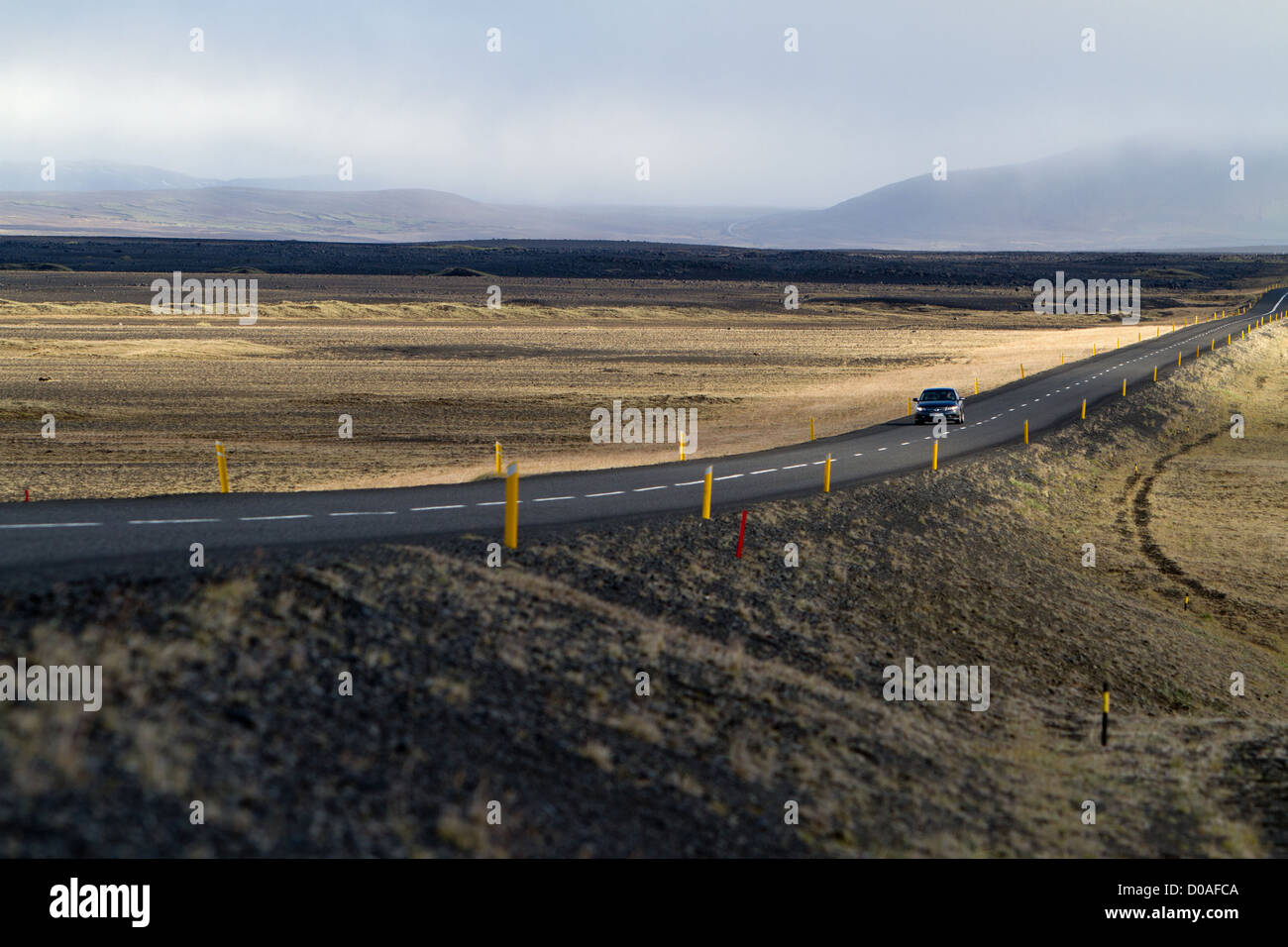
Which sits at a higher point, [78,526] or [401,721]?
[78,526]

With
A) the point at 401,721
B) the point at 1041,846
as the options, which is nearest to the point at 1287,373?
the point at 1041,846

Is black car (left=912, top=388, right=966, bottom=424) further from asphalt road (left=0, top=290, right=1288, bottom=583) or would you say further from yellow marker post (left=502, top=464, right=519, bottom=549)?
yellow marker post (left=502, top=464, right=519, bottom=549)

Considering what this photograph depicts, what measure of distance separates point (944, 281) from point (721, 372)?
3729 inches

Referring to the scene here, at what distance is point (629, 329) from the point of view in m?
71.9

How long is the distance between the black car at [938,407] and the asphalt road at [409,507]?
2480mm

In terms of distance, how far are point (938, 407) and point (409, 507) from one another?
2253 centimetres

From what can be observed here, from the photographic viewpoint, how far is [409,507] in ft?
57.6

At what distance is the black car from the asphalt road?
8.14ft

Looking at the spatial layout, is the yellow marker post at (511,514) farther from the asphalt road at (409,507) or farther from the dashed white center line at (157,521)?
the dashed white center line at (157,521)

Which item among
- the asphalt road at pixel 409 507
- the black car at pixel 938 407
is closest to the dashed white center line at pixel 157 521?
the asphalt road at pixel 409 507

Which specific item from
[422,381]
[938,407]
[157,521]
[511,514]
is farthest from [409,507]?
[422,381]

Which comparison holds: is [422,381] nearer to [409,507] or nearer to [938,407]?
[938,407]

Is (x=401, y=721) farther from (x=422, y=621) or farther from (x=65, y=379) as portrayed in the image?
(x=65, y=379)
